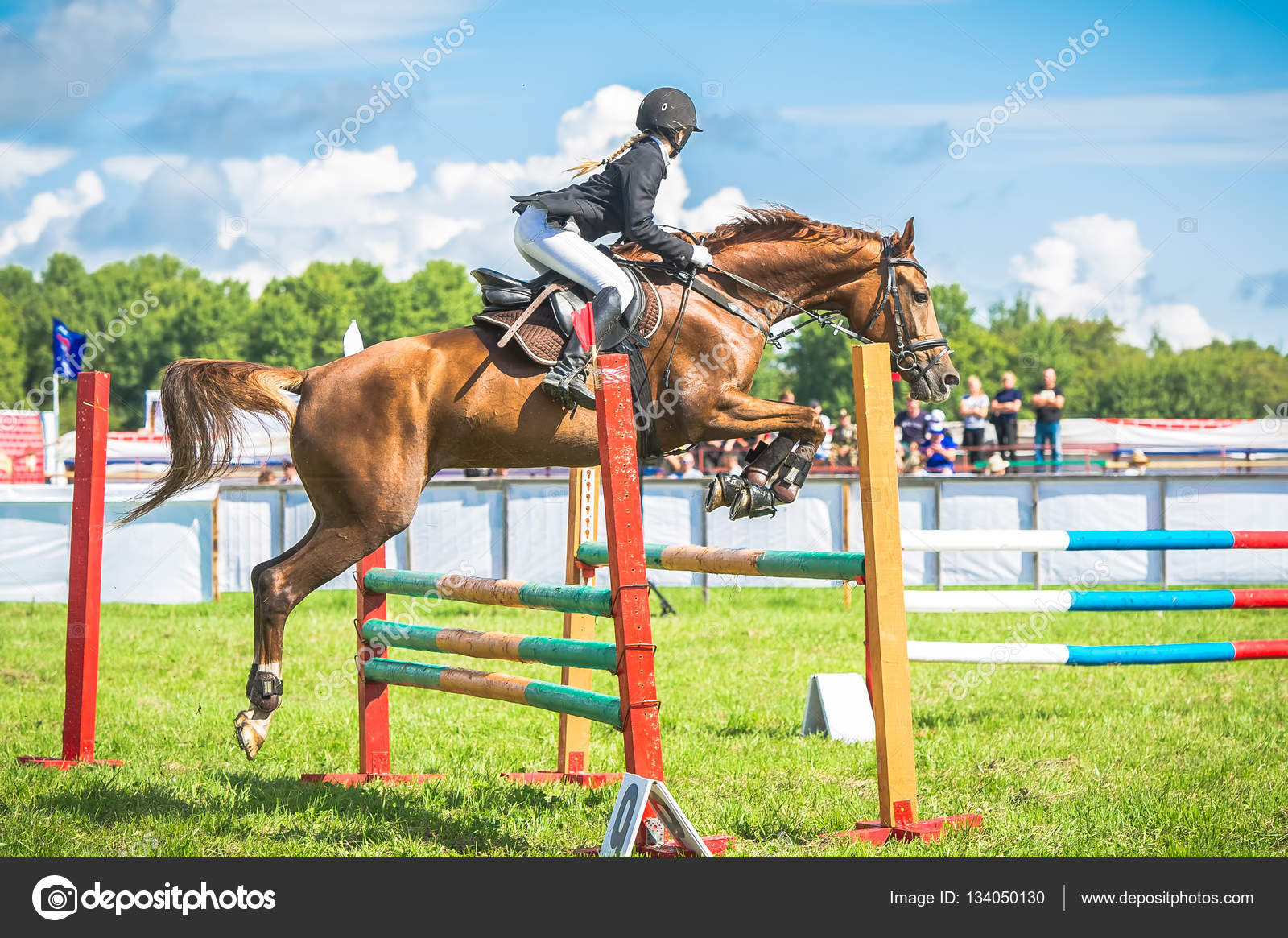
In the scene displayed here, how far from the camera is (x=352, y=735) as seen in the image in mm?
6754

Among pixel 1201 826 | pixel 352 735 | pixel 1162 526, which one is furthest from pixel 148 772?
pixel 1162 526

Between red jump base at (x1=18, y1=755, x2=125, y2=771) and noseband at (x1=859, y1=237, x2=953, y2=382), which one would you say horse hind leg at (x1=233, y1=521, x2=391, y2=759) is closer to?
red jump base at (x1=18, y1=755, x2=125, y2=771)

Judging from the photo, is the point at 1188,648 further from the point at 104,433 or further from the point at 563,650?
the point at 104,433

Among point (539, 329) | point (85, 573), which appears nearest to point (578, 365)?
point (539, 329)

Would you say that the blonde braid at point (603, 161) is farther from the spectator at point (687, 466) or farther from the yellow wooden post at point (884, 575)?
the spectator at point (687, 466)

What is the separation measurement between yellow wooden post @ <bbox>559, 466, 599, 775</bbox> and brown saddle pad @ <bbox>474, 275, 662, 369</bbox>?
0.76m

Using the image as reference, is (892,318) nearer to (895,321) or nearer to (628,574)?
(895,321)

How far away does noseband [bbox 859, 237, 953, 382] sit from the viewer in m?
5.77

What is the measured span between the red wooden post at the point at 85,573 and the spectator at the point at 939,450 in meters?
11.2

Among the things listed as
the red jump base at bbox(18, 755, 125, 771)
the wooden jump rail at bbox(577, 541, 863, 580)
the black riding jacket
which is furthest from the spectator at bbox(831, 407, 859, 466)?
the red jump base at bbox(18, 755, 125, 771)

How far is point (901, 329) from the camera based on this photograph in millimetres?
5809

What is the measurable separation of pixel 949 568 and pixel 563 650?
32.7ft

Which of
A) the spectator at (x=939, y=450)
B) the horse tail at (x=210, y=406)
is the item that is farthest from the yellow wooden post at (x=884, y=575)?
the spectator at (x=939, y=450)

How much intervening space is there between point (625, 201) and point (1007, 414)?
12.8 meters
